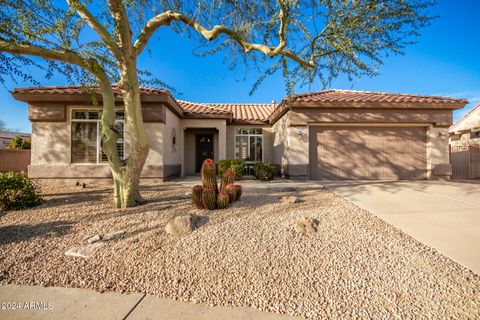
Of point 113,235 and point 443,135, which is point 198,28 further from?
point 443,135

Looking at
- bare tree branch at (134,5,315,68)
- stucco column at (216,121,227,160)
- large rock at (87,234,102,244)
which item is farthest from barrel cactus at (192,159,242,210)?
stucco column at (216,121,227,160)

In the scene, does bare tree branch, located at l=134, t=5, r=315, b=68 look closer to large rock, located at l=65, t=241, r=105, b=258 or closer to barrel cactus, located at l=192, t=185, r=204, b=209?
barrel cactus, located at l=192, t=185, r=204, b=209

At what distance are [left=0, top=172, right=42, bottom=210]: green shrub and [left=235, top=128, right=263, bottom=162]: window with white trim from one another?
375 inches

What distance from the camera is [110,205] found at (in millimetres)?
5668

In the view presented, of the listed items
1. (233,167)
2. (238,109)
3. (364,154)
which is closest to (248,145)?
(233,167)

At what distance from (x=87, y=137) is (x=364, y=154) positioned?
12136mm

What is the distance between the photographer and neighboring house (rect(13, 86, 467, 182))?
9117mm

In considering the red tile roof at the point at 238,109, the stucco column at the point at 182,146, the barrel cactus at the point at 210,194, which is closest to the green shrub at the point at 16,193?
the barrel cactus at the point at 210,194

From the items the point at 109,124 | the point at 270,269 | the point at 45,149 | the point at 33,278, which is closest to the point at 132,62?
the point at 109,124

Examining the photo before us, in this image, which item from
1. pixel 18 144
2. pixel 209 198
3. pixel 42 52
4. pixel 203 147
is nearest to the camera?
pixel 42 52

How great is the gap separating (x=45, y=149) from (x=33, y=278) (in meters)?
8.54

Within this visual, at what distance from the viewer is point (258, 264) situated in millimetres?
3055

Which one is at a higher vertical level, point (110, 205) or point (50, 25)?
point (50, 25)

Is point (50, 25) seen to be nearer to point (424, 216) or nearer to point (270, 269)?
point (270, 269)
